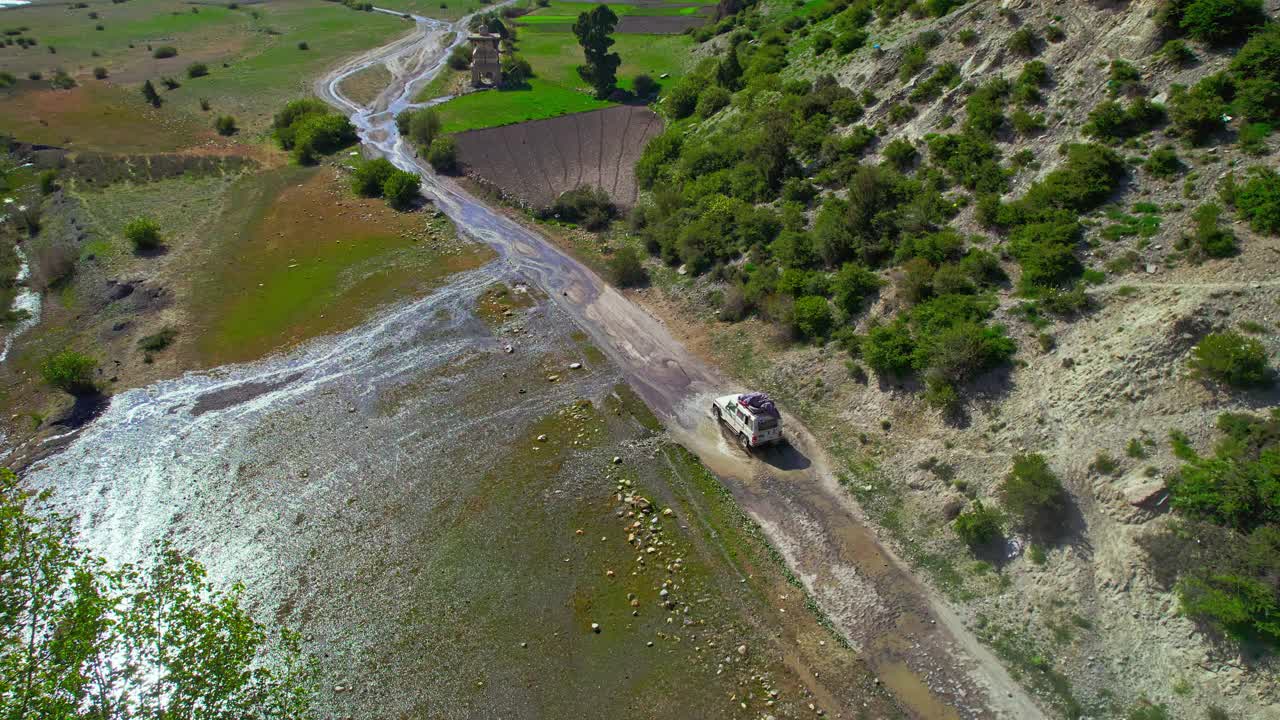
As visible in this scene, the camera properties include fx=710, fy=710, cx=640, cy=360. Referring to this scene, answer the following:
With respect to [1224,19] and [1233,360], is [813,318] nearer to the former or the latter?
[1233,360]

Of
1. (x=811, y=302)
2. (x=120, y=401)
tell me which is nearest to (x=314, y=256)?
(x=120, y=401)

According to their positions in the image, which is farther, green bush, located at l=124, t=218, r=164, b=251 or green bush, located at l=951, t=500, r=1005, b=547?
green bush, located at l=124, t=218, r=164, b=251

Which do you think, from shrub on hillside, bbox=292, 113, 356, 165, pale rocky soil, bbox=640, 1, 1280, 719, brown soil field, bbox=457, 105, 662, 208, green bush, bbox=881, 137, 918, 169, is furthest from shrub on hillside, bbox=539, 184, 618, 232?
shrub on hillside, bbox=292, 113, 356, 165

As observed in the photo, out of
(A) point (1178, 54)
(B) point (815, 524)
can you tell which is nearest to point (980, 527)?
(B) point (815, 524)

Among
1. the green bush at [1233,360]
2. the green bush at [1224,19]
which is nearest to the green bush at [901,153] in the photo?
the green bush at [1224,19]

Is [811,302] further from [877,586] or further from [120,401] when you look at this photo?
[120,401]

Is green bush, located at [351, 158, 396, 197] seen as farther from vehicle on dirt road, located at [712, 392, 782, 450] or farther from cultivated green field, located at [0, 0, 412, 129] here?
vehicle on dirt road, located at [712, 392, 782, 450]

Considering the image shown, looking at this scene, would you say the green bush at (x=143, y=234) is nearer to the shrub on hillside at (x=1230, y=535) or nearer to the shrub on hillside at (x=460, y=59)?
the shrub on hillside at (x=1230, y=535)
